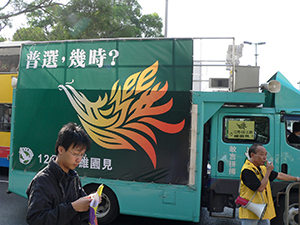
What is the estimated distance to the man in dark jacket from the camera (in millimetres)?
1723

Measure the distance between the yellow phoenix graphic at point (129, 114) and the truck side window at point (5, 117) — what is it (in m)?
5.55

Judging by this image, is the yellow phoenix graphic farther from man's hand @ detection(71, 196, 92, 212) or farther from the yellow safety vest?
man's hand @ detection(71, 196, 92, 212)

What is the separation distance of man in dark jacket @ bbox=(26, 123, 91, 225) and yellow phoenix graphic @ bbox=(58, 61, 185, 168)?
9.26 feet

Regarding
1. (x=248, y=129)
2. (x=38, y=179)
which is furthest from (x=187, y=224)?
(x=38, y=179)

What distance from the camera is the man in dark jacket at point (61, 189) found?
1723 millimetres

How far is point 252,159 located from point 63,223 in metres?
2.55

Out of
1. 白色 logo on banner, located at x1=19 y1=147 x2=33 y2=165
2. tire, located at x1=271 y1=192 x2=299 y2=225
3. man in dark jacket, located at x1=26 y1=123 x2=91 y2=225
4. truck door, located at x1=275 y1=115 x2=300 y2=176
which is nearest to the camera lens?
man in dark jacket, located at x1=26 y1=123 x2=91 y2=225

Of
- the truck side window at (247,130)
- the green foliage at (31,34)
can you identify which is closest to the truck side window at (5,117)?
the truck side window at (247,130)

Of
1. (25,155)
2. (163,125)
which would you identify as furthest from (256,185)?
(25,155)

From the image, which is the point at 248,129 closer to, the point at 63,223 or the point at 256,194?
the point at 256,194

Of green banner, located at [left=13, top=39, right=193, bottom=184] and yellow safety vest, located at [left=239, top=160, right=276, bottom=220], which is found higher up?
green banner, located at [left=13, top=39, right=193, bottom=184]

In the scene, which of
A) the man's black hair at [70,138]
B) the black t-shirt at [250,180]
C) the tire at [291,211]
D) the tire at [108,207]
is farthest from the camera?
the tire at [108,207]

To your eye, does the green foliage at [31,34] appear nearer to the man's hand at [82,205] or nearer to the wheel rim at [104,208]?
the wheel rim at [104,208]

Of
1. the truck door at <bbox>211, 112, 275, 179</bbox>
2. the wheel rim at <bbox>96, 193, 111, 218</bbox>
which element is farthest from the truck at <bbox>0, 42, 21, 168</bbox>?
the truck door at <bbox>211, 112, 275, 179</bbox>
